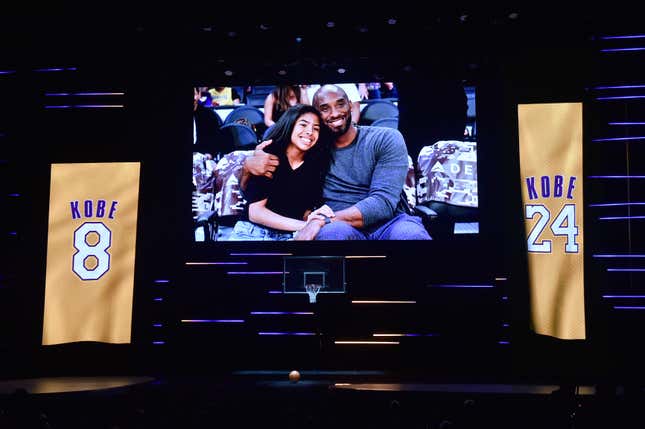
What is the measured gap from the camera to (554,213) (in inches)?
224

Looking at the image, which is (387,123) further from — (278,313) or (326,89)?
(278,313)

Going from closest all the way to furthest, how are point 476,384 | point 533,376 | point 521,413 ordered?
point 521,413 → point 476,384 → point 533,376

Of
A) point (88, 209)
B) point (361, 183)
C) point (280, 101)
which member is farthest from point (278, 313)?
point (88, 209)

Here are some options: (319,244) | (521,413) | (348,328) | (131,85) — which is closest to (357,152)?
(319,244)

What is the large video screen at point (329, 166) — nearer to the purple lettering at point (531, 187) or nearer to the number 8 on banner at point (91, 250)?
the purple lettering at point (531, 187)

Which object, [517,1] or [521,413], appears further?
[517,1]

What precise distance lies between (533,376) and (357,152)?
232cm

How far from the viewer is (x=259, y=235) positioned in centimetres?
570

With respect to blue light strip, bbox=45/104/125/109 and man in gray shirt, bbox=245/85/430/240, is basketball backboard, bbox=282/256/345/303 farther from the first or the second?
blue light strip, bbox=45/104/125/109

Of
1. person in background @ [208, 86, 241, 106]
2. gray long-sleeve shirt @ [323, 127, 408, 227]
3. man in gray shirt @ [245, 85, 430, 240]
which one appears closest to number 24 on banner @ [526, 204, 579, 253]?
man in gray shirt @ [245, 85, 430, 240]

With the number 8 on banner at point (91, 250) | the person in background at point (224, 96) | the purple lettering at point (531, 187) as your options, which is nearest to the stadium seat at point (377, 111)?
the person in background at point (224, 96)

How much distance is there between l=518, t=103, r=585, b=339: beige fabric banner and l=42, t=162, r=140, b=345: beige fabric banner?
3403mm

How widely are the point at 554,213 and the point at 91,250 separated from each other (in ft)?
13.0

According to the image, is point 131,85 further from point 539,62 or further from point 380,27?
point 539,62
